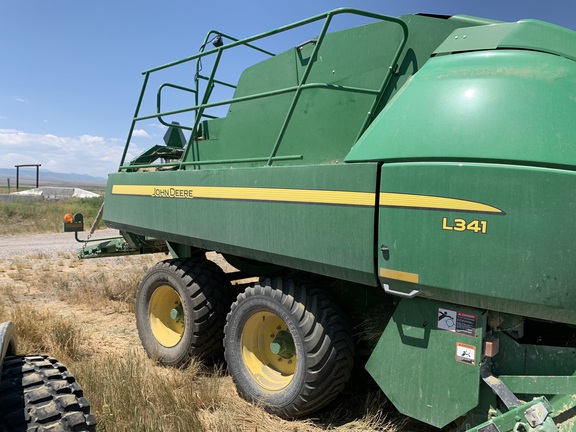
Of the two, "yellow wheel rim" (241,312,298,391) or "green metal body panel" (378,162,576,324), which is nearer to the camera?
"green metal body panel" (378,162,576,324)

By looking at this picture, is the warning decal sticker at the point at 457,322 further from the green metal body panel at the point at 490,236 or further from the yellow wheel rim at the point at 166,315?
the yellow wheel rim at the point at 166,315

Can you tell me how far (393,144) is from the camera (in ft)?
8.38

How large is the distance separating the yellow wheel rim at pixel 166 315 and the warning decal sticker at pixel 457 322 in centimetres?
290

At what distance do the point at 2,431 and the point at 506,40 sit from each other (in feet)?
9.68


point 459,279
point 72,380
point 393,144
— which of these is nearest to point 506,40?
point 393,144

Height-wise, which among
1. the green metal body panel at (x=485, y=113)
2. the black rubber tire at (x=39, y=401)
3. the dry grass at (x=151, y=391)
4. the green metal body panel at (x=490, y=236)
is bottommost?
the dry grass at (x=151, y=391)

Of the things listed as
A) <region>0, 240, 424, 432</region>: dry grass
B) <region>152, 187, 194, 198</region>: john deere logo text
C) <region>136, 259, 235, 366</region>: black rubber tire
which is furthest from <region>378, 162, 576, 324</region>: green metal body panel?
<region>136, 259, 235, 366</region>: black rubber tire

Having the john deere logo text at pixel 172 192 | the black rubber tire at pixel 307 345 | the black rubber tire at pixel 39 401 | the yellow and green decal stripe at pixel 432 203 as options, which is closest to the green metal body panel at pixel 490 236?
the yellow and green decal stripe at pixel 432 203

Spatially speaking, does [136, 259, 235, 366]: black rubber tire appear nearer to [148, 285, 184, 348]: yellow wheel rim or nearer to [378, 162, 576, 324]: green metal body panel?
[148, 285, 184, 348]: yellow wheel rim

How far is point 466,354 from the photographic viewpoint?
238 cm

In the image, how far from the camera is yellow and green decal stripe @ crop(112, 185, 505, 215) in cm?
229

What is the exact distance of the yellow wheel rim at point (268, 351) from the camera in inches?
138

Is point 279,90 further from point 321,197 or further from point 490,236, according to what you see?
point 490,236

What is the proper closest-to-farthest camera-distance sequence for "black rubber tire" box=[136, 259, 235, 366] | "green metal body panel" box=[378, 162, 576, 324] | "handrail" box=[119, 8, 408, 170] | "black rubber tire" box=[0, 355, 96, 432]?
"black rubber tire" box=[0, 355, 96, 432]
"green metal body panel" box=[378, 162, 576, 324]
"handrail" box=[119, 8, 408, 170]
"black rubber tire" box=[136, 259, 235, 366]
